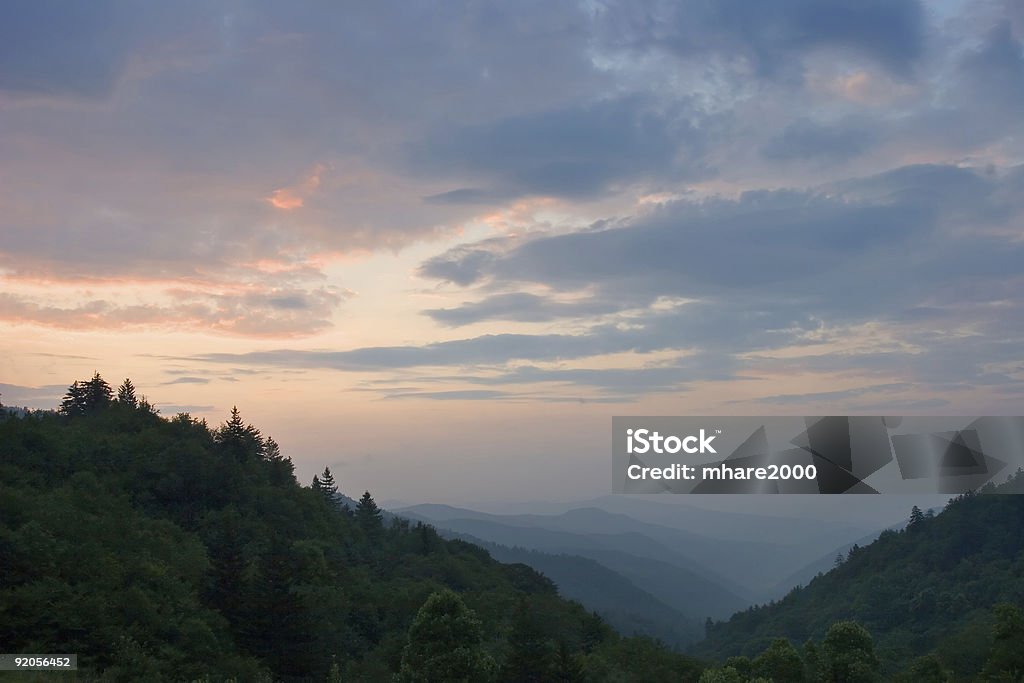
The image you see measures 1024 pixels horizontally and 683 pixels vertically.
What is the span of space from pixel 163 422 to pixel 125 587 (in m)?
77.3

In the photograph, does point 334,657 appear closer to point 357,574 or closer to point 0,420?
point 357,574

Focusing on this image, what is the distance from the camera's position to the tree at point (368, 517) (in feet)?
525

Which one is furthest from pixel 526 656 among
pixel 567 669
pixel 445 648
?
pixel 445 648

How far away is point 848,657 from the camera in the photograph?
70125 mm

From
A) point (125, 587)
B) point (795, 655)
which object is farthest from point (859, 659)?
point (125, 587)

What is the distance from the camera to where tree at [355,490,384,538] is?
16012cm

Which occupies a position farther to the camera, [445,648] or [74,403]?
[74,403]

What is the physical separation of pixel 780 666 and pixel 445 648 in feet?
110

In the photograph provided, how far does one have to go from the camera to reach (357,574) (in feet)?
352

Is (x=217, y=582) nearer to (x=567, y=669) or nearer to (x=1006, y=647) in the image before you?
(x=567, y=669)

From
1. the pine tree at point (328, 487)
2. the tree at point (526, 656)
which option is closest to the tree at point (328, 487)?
the pine tree at point (328, 487)

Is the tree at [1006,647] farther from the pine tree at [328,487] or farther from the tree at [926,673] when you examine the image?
the pine tree at [328,487]

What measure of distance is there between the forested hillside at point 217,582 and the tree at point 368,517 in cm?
1419

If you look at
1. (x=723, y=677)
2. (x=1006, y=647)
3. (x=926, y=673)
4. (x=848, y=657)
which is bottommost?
(x=926, y=673)
